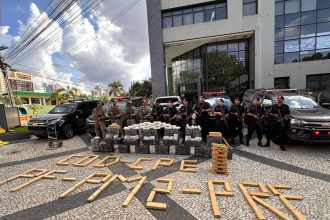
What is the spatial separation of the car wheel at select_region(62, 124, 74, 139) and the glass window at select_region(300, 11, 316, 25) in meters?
20.5

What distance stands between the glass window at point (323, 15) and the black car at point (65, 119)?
65.4 feet

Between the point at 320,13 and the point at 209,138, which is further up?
the point at 320,13

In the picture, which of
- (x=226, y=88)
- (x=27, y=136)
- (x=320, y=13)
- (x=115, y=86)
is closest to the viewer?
(x=27, y=136)

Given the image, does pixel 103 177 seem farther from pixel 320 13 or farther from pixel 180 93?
pixel 180 93

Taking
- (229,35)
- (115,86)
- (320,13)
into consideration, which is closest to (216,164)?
(229,35)

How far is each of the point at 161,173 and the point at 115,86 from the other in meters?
55.9

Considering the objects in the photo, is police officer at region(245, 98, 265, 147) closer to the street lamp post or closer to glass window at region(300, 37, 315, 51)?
glass window at region(300, 37, 315, 51)

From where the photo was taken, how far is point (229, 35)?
59.1 ft

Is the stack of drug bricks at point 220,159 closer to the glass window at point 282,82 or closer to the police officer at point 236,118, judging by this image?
the police officer at point 236,118

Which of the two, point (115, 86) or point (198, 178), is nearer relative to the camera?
point (198, 178)

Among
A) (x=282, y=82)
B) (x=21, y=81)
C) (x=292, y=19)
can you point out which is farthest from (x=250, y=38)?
(x=21, y=81)

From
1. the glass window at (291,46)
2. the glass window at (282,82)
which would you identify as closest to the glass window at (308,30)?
the glass window at (291,46)

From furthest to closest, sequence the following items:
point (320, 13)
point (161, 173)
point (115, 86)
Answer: point (115, 86) → point (320, 13) → point (161, 173)

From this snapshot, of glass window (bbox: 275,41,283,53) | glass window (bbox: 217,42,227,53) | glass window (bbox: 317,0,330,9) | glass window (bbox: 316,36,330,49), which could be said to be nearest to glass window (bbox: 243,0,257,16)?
glass window (bbox: 217,42,227,53)
